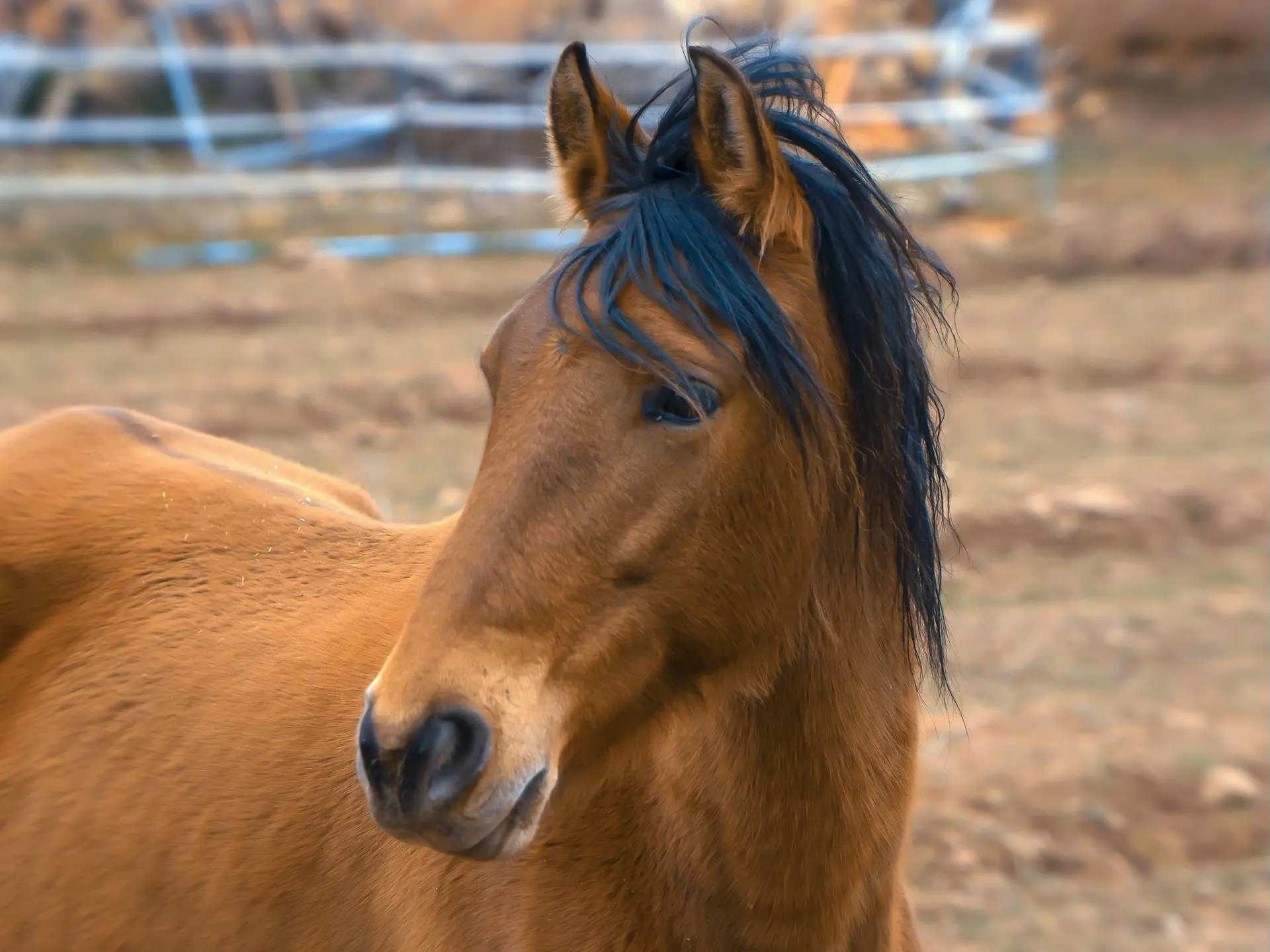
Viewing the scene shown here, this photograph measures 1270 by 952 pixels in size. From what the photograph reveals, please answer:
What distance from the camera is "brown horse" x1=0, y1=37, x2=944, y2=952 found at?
1.84 meters

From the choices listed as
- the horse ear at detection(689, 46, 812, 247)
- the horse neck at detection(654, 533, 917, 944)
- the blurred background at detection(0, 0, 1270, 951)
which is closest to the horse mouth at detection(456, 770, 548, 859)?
the horse neck at detection(654, 533, 917, 944)

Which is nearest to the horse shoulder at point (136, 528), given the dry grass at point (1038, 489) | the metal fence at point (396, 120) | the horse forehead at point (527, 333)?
the horse forehead at point (527, 333)

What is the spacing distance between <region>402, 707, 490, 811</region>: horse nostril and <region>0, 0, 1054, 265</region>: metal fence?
10351 mm

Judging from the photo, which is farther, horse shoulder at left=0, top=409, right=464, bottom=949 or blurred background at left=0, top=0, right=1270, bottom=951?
blurred background at left=0, top=0, right=1270, bottom=951

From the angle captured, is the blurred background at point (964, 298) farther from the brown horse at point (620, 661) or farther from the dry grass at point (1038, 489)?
the brown horse at point (620, 661)

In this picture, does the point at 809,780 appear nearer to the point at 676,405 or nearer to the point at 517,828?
the point at 517,828

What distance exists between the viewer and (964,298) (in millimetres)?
11406

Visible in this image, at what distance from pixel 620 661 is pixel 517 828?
0.30m

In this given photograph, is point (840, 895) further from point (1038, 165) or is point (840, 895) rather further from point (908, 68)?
point (908, 68)

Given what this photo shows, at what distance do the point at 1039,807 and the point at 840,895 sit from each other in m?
2.75

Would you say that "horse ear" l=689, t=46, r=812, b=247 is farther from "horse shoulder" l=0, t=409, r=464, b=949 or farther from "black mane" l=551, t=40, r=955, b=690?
"horse shoulder" l=0, t=409, r=464, b=949

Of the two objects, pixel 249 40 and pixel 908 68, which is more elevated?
pixel 249 40

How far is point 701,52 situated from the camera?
1.86 meters

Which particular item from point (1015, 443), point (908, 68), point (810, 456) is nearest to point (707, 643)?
point (810, 456)
